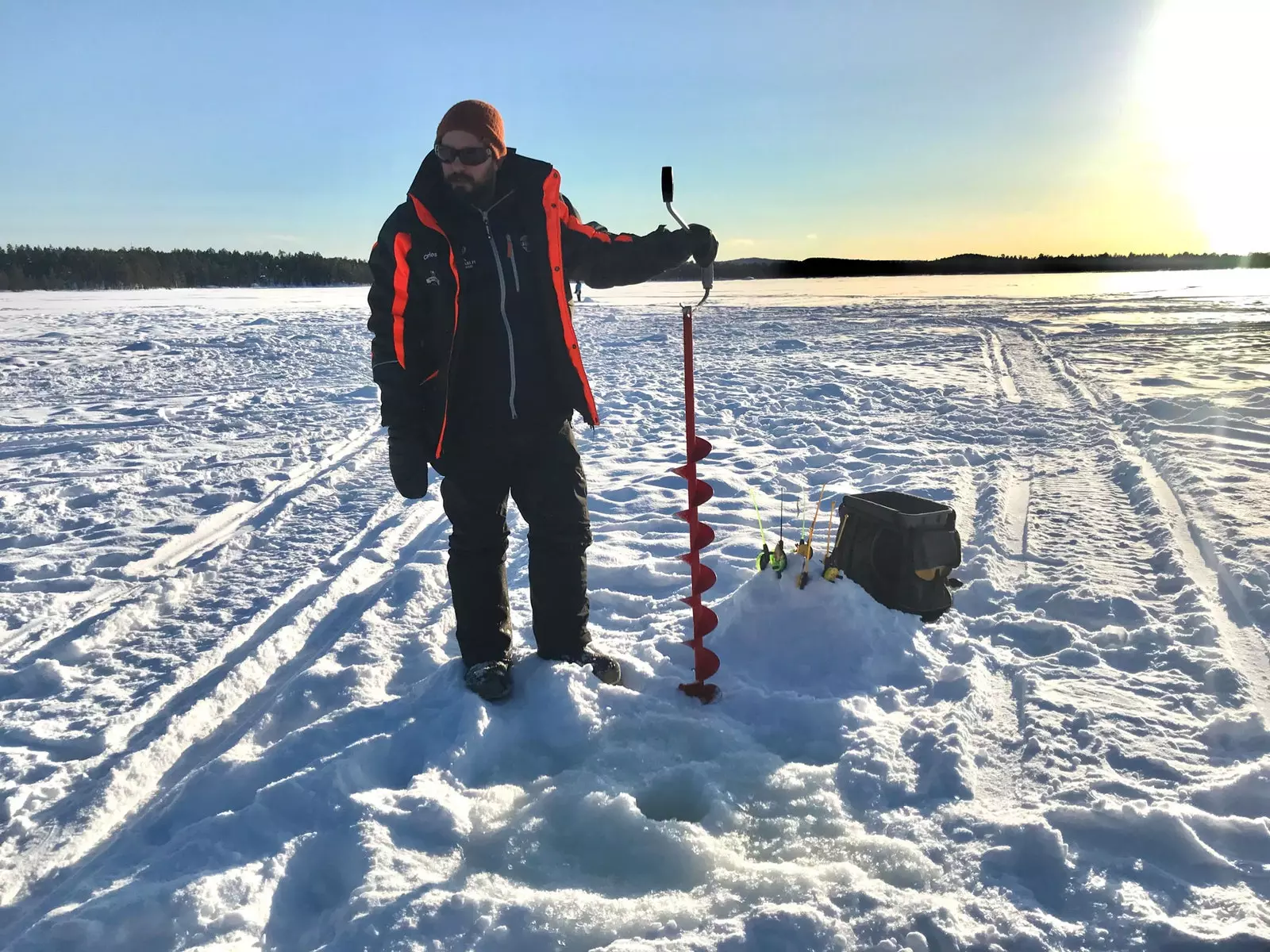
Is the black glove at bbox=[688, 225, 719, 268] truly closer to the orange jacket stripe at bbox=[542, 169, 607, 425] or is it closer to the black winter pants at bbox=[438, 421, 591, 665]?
the orange jacket stripe at bbox=[542, 169, 607, 425]

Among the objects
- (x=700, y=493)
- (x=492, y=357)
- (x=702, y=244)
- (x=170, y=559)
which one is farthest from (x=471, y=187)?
(x=170, y=559)

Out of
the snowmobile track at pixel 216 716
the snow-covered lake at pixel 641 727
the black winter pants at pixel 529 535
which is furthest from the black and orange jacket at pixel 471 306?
the snowmobile track at pixel 216 716

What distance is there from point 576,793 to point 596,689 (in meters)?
0.51

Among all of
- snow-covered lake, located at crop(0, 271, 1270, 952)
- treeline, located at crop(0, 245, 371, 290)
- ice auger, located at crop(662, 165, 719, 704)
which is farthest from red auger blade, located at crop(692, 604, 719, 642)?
treeline, located at crop(0, 245, 371, 290)

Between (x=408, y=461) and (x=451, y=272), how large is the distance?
0.63 meters

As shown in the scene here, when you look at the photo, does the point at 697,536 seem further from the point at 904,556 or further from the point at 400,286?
the point at 400,286

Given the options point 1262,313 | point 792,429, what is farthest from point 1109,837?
point 1262,313

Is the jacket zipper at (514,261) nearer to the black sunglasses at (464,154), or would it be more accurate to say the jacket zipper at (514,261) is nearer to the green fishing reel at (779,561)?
the black sunglasses at (464,154)

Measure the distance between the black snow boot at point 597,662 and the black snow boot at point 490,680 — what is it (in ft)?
0.66

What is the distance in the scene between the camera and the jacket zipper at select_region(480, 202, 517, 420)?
2.47 meters

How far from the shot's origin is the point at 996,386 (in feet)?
32.1

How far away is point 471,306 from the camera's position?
2486 millimetres

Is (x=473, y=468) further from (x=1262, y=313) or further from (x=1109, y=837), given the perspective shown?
(x=1262, y=313)

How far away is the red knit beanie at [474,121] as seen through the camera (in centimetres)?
234
